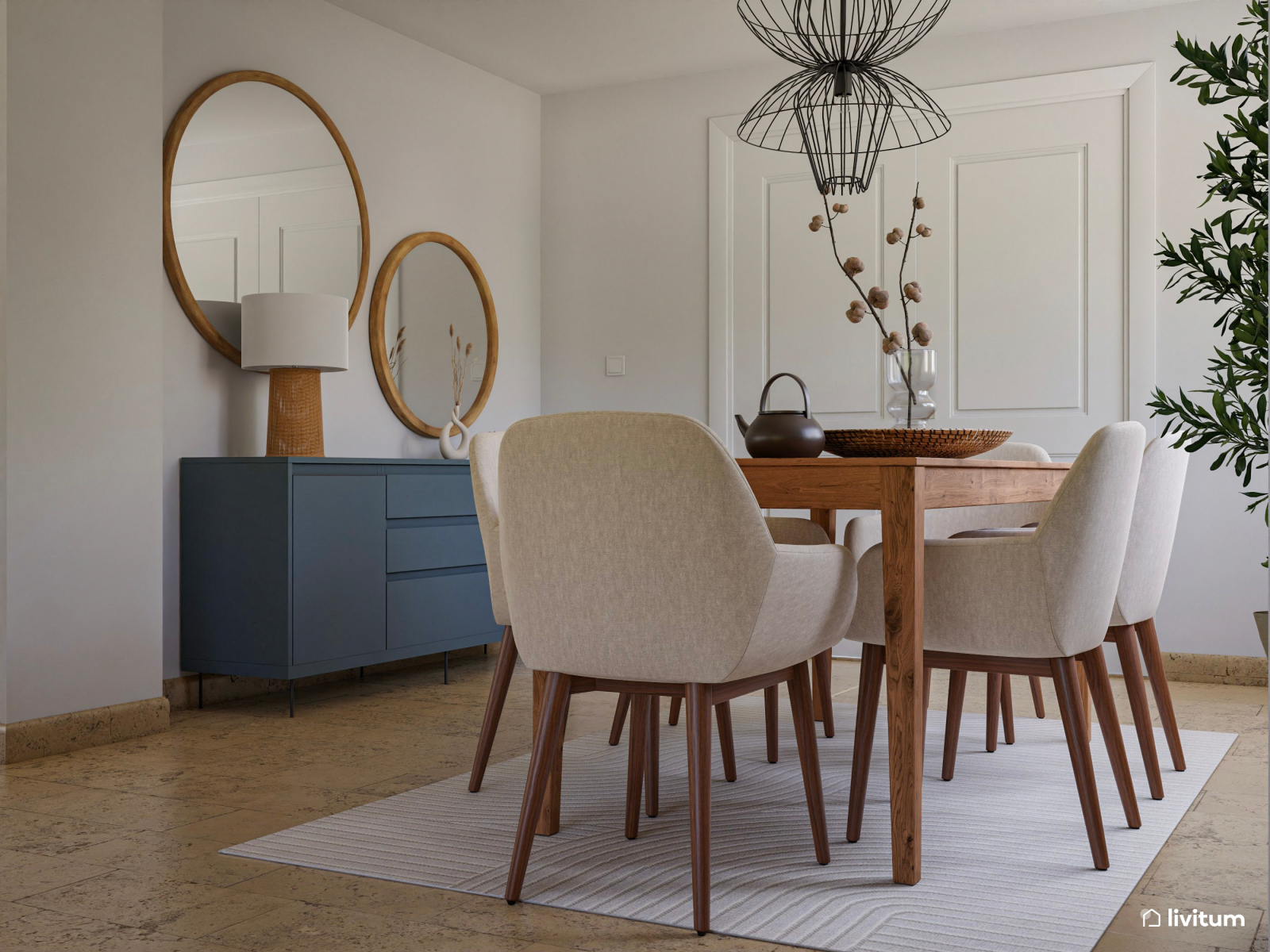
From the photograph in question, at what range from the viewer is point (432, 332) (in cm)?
481

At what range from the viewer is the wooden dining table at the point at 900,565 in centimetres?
204

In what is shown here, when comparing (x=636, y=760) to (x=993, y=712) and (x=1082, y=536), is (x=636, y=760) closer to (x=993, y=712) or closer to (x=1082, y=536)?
(x=1082, y=536)

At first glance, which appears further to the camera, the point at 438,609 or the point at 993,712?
the point at 438,609

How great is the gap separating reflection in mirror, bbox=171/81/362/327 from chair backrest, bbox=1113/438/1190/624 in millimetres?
2858

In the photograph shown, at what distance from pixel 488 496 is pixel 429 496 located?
161cm

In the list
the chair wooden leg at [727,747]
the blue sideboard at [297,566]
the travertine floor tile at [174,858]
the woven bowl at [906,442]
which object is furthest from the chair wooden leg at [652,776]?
the blue sideboard at [297,566]

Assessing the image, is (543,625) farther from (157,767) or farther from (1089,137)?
(1089,137)

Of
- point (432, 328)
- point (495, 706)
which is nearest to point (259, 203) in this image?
point (432, 328)

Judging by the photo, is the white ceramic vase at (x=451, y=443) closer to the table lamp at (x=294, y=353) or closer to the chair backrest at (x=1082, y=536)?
the table lamp at (x=294, y=353)

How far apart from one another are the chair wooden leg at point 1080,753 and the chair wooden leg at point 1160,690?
0.84 meters

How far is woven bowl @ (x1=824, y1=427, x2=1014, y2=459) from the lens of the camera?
7.71 feet

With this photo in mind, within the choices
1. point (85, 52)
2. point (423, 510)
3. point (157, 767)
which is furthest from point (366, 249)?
point (157, 767)

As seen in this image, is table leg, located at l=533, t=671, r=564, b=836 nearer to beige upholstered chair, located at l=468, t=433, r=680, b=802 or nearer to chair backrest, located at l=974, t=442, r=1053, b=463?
beige upholstered chair, located at l=468, t=433, r=680, b=802

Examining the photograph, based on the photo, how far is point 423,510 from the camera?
162 inches
